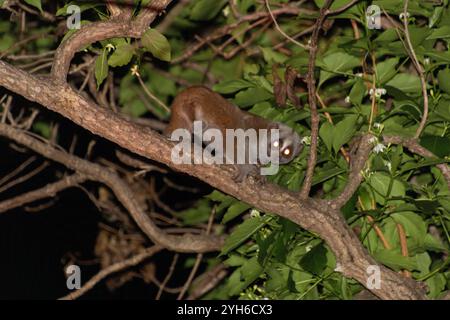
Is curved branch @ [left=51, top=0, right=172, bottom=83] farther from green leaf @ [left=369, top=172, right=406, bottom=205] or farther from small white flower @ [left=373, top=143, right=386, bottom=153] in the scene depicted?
green leaf @ [left=369, top=172, right=406, bottom=205]

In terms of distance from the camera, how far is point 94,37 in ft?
14.1

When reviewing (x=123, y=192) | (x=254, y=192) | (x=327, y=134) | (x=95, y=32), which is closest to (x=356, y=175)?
(x=327, y=134)

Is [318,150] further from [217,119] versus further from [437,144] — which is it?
[217,119]

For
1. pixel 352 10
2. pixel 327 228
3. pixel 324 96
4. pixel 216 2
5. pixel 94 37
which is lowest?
pixel 327 228

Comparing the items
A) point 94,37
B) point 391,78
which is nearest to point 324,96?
point 391,78

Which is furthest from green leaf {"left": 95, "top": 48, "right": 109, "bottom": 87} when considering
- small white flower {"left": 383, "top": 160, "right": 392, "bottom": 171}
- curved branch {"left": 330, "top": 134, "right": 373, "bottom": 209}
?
small white flower {"left": 383, "top": 160, "right": 392, "bottom": 171}

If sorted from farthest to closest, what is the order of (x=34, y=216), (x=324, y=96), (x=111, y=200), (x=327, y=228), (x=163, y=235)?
(x=34, y=216)
(x=111, y=200)
(x=163, y=235)
(x=324, y=96)
(x=327, y=228)

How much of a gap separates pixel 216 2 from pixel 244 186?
2.23 metres

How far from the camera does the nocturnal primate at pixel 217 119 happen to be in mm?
5770

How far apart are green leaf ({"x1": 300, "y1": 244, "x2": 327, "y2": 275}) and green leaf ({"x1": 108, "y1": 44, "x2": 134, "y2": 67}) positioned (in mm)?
1845

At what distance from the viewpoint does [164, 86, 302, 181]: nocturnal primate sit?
18.9 ft

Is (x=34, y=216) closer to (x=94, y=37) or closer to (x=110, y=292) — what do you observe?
(x=110, y=292)

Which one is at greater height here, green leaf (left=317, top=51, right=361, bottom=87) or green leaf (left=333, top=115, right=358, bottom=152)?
green leaf (left=317, top=51, right=361, bottom=87)

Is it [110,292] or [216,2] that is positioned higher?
[216,2]
